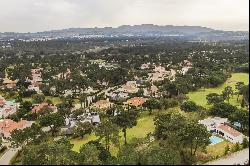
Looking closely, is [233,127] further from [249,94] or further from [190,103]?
[249,94]

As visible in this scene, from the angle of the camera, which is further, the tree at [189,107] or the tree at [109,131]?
the tree at [189,107]

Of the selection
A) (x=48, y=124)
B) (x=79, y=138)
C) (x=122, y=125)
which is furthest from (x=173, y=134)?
(x=48, y=124)

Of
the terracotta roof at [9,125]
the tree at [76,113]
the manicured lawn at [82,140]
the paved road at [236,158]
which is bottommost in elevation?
the manicured lawn at [82,140]

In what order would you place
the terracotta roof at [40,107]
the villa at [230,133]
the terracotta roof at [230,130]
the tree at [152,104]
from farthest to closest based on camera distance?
1. the terracotta roof at [40,107]
2. the tree at [152,104]
3. the terracotta roof at [230,130]
4. the villa at [230,133]

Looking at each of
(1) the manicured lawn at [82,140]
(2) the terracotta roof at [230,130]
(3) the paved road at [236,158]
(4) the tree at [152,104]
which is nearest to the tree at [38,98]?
(4) the tree at [152,104]

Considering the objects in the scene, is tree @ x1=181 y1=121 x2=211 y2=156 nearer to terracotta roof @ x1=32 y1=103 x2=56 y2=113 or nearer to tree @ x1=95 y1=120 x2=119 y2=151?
tree @ x1=95 y1=120 x2=119 y2=151

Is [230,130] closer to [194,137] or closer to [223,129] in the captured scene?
[223,129]

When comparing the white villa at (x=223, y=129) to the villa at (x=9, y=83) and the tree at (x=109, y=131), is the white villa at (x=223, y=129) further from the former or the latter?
the villa at (x=9, y=83)

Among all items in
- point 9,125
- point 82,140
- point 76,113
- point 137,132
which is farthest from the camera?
point 76,113

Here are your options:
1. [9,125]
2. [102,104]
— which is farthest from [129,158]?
[102,104]
